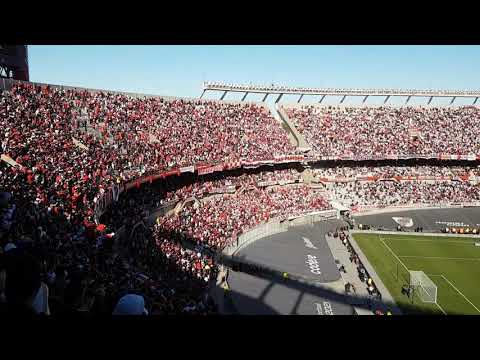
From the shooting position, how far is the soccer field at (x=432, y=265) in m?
23.9

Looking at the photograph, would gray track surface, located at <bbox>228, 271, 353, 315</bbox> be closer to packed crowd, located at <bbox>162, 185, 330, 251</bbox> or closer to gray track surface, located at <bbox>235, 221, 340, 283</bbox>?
gray track surface, located at <bbox>235, 221, 340, 283</bbox>

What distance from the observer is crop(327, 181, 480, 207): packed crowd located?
4869 cm

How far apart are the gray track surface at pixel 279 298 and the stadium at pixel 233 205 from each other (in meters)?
0.14

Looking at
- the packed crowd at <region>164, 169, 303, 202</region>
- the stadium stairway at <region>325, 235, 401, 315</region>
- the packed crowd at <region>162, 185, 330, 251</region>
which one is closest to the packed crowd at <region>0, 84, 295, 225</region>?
the packed crowd at <region>164, 169, 303, 202</region>

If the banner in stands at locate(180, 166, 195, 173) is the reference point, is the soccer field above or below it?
below

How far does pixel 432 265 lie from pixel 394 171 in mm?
25371

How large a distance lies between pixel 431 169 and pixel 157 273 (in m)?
46.0

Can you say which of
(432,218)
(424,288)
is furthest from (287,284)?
(432,218)

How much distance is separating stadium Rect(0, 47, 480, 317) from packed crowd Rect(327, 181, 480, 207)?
0.25 meters

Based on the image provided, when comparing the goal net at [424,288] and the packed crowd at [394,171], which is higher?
the packed crowd at [394,171]

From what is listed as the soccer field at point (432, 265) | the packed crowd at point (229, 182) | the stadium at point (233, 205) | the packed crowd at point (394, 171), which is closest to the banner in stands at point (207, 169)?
the stadium at point (233, 205)

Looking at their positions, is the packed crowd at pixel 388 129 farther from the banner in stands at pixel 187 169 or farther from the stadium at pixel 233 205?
the banner in stands at pixel 187 169

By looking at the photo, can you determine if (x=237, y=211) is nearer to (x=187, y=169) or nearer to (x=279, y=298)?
(x=187, y=169)

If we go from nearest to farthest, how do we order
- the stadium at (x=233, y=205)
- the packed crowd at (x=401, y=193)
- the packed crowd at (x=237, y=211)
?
the stadium at (x=233, y=205) → the packed crowd at (x=237, y=211) → the packed crowd at (x=401, y=193)
